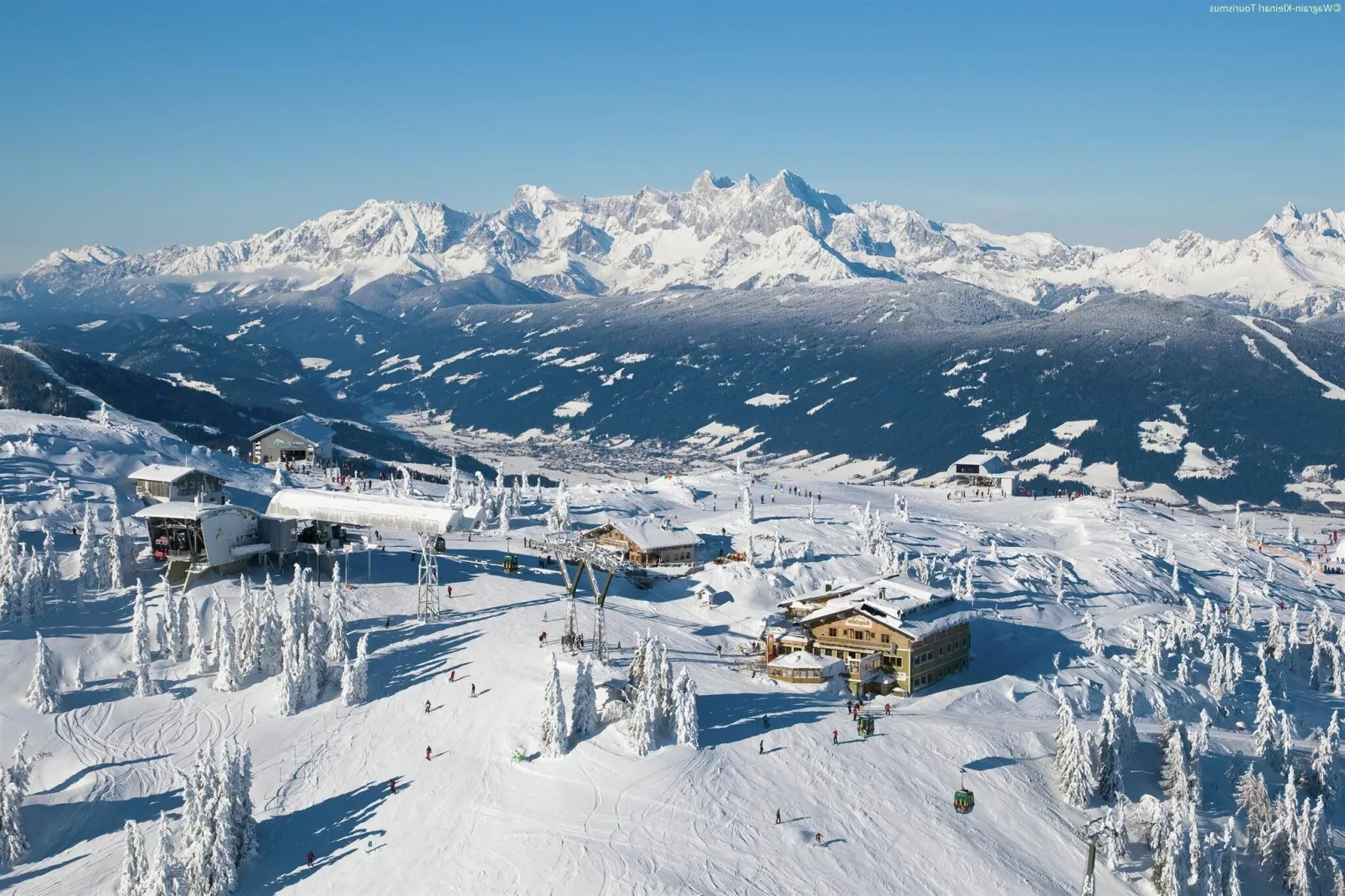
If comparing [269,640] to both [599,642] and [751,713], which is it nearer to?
[599,642]

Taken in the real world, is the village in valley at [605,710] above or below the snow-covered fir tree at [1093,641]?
above

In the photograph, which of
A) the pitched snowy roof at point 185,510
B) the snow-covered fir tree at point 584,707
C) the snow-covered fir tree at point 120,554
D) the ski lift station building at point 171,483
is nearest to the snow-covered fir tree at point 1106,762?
the snow-covered fir tree at point 584,707

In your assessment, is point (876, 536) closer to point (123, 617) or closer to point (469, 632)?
point (469, 632)

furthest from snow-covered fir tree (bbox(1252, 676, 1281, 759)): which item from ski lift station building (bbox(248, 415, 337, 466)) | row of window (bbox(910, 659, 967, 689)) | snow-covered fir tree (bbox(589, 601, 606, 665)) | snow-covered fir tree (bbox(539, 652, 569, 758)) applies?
ski lift station building (bbox(248, 415, 337, 466))

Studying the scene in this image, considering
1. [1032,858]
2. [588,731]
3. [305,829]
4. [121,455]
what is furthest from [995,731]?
[121,455]

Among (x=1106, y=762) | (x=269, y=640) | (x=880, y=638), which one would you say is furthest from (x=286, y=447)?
(x=1106, y=762)

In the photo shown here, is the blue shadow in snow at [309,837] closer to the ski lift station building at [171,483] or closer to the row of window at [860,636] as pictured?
the row of window at [860,636]
